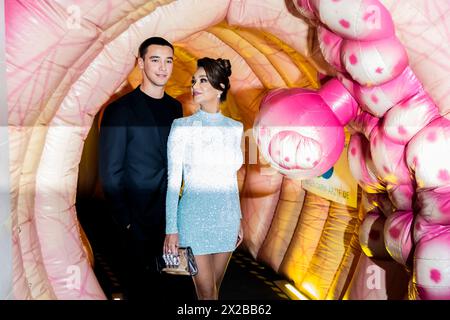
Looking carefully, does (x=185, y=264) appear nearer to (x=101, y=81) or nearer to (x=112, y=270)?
(x=112, y=270)

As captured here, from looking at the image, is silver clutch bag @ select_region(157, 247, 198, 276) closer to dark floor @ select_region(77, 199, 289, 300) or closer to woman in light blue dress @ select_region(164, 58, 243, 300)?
woman in light blue dress @ select_region(164, 58, 243, 300)

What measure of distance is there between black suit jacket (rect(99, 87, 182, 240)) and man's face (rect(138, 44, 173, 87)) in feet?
0.21

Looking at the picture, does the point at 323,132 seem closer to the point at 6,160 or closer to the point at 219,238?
the point at 219,238

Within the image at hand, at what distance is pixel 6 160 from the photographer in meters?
2.02

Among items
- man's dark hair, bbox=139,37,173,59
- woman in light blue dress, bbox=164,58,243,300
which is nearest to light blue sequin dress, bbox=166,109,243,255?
woman in light blue dress, bbox=164,58,243,300

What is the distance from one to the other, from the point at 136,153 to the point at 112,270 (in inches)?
21.6

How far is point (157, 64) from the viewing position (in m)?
2.17

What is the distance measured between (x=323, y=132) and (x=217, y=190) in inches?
16.1

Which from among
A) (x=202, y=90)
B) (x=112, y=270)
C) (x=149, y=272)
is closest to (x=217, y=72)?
(x=202, y=90)

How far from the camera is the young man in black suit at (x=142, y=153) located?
218 cm

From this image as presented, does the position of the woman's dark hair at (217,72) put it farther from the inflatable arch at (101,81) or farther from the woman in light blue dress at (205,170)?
the inflatable arch at (101,81)

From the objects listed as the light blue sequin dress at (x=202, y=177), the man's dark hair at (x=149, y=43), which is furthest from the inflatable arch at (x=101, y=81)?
the light blue sequin dress at (x=202, y=177)
